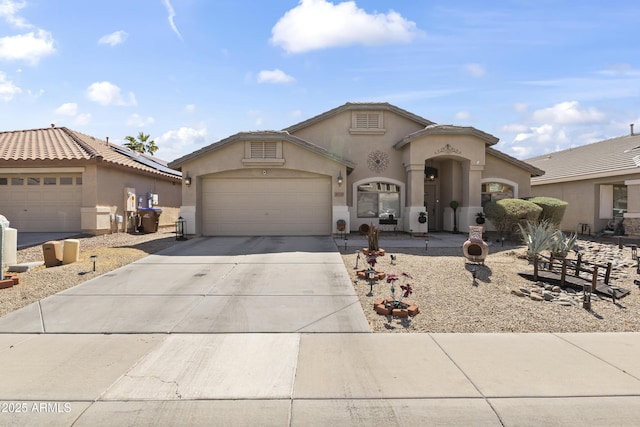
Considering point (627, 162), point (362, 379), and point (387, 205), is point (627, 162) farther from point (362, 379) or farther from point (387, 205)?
point (362, 379)

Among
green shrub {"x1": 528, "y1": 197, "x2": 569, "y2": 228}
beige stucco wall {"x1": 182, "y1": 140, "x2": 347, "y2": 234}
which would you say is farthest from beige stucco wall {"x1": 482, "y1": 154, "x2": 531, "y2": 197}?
beige stucco wall {"x1": 182, "y1": 140, "x2": 347, "y2": 234}

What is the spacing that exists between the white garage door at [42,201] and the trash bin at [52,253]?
6.73m

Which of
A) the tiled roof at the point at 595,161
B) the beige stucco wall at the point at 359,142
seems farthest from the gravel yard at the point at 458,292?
the tiled roof at the point at 595,161

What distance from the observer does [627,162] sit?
56.6 ft

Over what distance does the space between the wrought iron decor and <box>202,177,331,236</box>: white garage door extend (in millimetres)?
2898

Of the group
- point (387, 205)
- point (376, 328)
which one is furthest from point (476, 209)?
point (376, 328)

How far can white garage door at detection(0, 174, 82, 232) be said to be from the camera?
15734 mm

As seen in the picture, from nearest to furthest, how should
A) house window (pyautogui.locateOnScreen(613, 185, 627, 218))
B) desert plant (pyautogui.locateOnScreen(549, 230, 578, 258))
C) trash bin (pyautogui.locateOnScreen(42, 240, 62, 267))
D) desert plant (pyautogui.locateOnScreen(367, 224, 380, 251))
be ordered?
trash bin (pyautogui.locateOnScreen(42, 240, 62, 267))
desert plant (pyautogui.locateOnScreen(549, 230, 578, 258))
desert plant (pyautogui.locateOnScreen(367, 224, 380, 251))
house window (pyautogui.locateOnScreen(613, 185, 627, 218))

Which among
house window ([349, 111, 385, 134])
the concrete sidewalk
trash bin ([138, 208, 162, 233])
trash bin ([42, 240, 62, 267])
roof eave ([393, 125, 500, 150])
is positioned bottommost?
the concrete sidewalk

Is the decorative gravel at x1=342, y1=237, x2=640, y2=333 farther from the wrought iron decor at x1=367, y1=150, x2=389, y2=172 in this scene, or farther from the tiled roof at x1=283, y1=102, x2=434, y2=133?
the tiled roof at x1=283, y1=102, x2=434, y2=133

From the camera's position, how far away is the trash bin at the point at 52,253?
31.7ft

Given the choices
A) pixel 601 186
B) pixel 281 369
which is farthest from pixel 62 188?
pixel 601 186

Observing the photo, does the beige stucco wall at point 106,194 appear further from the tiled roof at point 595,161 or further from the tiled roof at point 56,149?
the tiled roof at point 595,161

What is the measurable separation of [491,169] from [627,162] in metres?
6.21
